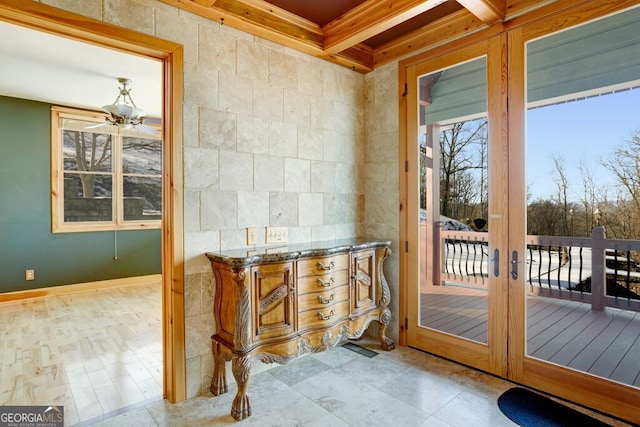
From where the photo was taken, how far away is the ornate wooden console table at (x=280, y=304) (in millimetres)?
2121

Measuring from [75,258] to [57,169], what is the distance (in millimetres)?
1407

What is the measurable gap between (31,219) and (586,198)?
6654 millimetres

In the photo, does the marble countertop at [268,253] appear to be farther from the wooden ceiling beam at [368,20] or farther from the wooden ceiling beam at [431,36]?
the wooden ceiling beam at [431,36]

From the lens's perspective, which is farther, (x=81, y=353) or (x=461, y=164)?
(x=81, y=353)

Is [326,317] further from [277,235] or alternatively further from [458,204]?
[458,204]

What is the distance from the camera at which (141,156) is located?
6098mm

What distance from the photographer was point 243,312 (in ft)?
6.95

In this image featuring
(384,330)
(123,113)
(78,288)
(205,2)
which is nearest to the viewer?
(205,2)

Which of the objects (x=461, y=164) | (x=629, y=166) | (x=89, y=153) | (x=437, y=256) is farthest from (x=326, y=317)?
(x=89, y=153)

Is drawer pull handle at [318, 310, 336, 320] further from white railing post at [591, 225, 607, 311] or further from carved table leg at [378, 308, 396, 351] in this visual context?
white railing post at [591, 225, 607, 311]

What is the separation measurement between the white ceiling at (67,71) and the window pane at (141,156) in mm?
800

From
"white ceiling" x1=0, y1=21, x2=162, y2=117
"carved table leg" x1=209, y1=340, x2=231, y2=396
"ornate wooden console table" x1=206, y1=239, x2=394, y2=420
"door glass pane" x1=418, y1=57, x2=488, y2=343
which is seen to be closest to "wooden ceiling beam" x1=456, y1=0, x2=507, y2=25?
"door glass pane" x1=418, y1=57, x2=488, y2=343

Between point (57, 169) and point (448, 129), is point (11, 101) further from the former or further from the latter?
point (448, 129)

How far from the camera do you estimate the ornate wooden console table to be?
2121mm
